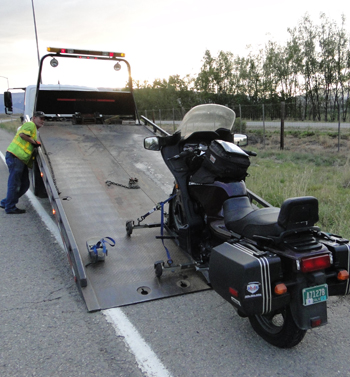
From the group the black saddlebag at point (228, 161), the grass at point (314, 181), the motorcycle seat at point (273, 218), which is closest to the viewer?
the motorcycle seat at point (273, 218)

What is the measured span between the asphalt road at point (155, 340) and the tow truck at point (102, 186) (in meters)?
0.25

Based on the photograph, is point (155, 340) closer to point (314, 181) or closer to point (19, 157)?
point (19, 157)

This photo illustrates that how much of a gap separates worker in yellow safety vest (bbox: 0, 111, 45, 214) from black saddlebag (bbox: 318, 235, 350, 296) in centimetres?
539

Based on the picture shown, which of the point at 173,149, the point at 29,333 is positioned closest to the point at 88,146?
the point at 173,149

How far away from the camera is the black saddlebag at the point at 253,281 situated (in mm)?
2648

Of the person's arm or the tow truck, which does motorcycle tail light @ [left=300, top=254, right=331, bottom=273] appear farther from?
the person's arm

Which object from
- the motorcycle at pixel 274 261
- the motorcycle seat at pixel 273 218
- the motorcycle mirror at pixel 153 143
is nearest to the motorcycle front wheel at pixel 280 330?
the motorcycle at pixel 274 261

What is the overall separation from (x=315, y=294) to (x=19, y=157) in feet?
18.8

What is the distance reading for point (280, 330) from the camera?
2959mm

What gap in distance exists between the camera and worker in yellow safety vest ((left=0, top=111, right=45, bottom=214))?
670 cm

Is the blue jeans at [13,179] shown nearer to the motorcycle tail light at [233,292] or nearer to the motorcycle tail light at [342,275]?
the motorcycle tail light at [233,292]

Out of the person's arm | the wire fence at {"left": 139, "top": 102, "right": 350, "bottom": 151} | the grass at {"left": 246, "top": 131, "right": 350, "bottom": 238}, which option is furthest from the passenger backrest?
the wire fence at {"left": 139, "top": 102, "right": 350, "bottom": 151}

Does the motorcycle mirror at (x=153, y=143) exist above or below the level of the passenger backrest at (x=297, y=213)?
above

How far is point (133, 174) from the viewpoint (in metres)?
6.74
